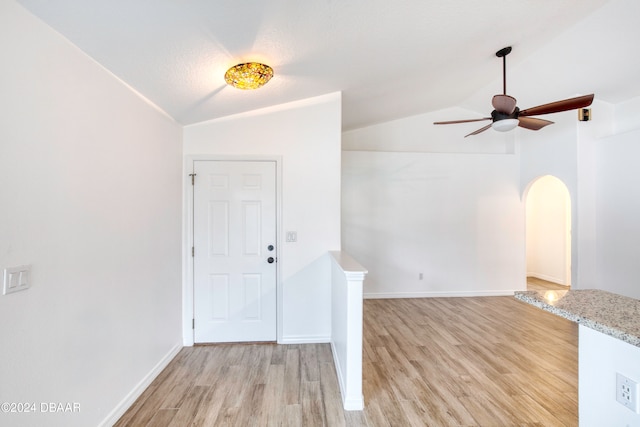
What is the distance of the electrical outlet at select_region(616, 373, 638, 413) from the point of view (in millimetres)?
854

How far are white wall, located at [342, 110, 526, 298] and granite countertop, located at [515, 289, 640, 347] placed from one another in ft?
11.8

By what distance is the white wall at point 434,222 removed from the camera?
474 centimetres

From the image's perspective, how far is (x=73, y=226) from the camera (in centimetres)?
156

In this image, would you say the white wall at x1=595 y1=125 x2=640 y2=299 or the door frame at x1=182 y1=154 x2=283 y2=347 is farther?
the white wall at x1=595 y1=125 x2=640 y2=299

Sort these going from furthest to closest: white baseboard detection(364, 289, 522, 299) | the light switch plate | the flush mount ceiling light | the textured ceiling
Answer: white baseboard detection(364, 289, 522, 299), the flush mount ceiling light, the textured ceiling, the light switch plate

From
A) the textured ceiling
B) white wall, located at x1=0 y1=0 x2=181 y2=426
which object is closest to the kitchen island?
the textured ceiling

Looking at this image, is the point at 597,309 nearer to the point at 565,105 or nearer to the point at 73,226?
the point at 565,105

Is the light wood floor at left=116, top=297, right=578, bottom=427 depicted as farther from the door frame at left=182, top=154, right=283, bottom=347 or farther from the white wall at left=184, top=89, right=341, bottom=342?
the white wall at left=184, top=89, right=341, bottom=342

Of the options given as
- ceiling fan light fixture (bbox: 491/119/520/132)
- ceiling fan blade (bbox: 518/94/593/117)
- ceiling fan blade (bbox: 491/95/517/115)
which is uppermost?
ceiling fan blade (bbox: 491/95/517/115)

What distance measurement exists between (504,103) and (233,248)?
2987 millimetres

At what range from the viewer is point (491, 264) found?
4859 mm

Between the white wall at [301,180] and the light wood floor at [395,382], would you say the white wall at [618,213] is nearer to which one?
the light wood floor at [395,382]

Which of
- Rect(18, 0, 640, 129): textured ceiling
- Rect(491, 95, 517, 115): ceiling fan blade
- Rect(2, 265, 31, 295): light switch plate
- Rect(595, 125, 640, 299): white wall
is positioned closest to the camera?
Rect(2, 265, 31, 295): light switch plate

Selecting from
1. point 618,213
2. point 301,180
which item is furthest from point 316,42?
point 618,213
